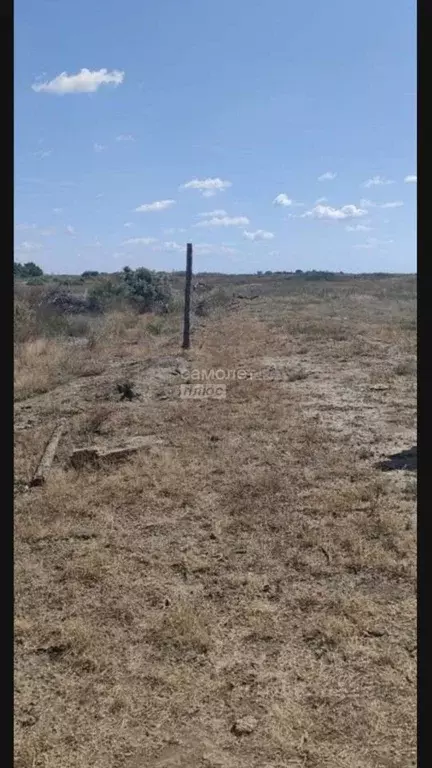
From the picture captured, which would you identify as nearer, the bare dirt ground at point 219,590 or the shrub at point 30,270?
the bare dirt ground at point 219,590

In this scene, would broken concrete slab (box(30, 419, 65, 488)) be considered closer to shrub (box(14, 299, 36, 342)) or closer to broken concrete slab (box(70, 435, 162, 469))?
broken concrete slab (box(70, 435, 162, 469))

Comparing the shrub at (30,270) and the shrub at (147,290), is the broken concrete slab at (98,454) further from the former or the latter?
the shrub at (30,270)

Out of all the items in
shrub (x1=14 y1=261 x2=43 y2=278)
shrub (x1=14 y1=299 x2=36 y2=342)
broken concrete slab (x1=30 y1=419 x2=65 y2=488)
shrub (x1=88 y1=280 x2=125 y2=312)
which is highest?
shrub (x1=14 y1=261 x2=43 y2=278)

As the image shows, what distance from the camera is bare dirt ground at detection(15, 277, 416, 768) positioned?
2.29 m

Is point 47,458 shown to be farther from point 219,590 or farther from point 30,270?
point 30,270

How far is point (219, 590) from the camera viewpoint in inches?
133

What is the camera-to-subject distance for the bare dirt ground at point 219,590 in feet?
7.51

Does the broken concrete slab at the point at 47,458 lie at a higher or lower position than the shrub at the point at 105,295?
lower

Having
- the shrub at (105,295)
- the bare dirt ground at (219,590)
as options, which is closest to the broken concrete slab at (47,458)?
the bare dirt ground at (219,590)

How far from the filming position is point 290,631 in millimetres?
2963

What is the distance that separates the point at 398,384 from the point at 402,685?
694 centimetres

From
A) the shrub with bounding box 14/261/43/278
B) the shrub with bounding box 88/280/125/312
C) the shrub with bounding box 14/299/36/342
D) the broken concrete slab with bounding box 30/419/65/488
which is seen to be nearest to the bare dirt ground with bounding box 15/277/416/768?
the broken concrete slab with bounding box 30/419/65/488
